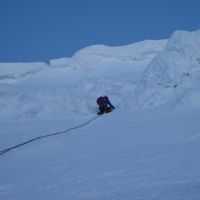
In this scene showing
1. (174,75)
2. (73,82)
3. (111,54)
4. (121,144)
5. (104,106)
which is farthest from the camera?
(111,54)

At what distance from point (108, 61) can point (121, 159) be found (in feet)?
81.8

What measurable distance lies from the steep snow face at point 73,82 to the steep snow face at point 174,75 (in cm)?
295

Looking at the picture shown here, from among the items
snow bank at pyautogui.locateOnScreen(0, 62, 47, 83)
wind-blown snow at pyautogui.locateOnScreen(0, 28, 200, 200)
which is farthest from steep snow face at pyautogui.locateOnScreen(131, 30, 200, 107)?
snow bank at pyautogui.locateOnScreen(0, 62, 47, 83)

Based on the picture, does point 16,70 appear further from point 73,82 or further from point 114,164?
point 114,164

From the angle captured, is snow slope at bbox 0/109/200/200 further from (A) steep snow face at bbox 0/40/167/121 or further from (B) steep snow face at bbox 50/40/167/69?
(B) steep snow face at bbox 50/40/167/69

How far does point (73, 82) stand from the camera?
78.1 ft

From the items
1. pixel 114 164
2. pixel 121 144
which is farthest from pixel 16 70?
pixel 114 164

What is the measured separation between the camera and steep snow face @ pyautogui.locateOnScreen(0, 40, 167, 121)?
1371cm

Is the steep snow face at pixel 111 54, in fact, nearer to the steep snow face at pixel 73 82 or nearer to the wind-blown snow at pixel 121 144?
the steep snow face at pixel 73 82

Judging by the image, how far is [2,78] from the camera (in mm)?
A: 29891

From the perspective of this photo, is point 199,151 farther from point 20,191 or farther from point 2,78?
point 2,78

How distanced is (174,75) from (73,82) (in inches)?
563

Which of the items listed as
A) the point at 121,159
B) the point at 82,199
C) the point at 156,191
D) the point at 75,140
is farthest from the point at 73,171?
the point at 75,140

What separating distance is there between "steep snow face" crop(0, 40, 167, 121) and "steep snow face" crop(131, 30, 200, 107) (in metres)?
2.95
